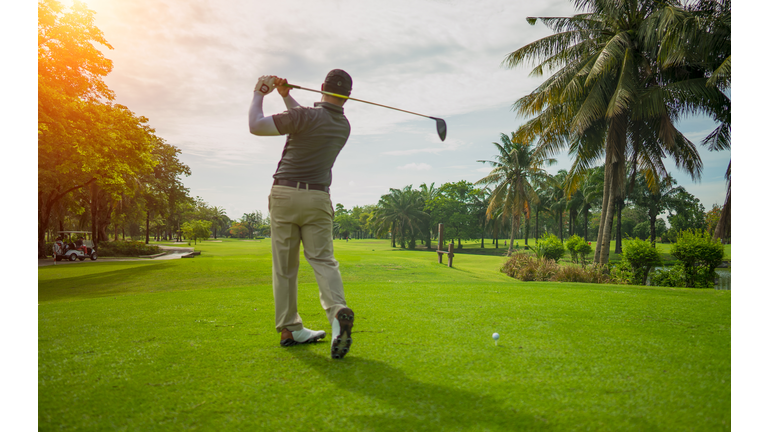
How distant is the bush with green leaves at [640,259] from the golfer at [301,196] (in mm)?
12745

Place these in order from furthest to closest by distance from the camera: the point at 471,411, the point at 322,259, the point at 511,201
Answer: the point at 511,201 → the point at 322,259 → the point at 471,411

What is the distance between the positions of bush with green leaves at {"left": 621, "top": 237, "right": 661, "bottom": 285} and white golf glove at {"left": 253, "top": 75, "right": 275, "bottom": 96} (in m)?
13.2

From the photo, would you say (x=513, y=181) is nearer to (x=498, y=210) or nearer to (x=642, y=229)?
(x=498, y=210)

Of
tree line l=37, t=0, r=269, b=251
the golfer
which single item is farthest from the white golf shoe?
tree line l=37, t=0, r=269, b=251

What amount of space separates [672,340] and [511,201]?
3287 centimetres

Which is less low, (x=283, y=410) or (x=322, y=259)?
(x=322, y=259)

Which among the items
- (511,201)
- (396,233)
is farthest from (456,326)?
(396,233)

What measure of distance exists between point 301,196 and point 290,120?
0.56 metres

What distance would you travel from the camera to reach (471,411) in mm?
1838

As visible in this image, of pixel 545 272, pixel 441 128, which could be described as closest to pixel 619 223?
pixel 545 272

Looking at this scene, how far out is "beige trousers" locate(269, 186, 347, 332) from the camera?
2932 millimetres

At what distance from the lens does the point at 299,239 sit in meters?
3.11
